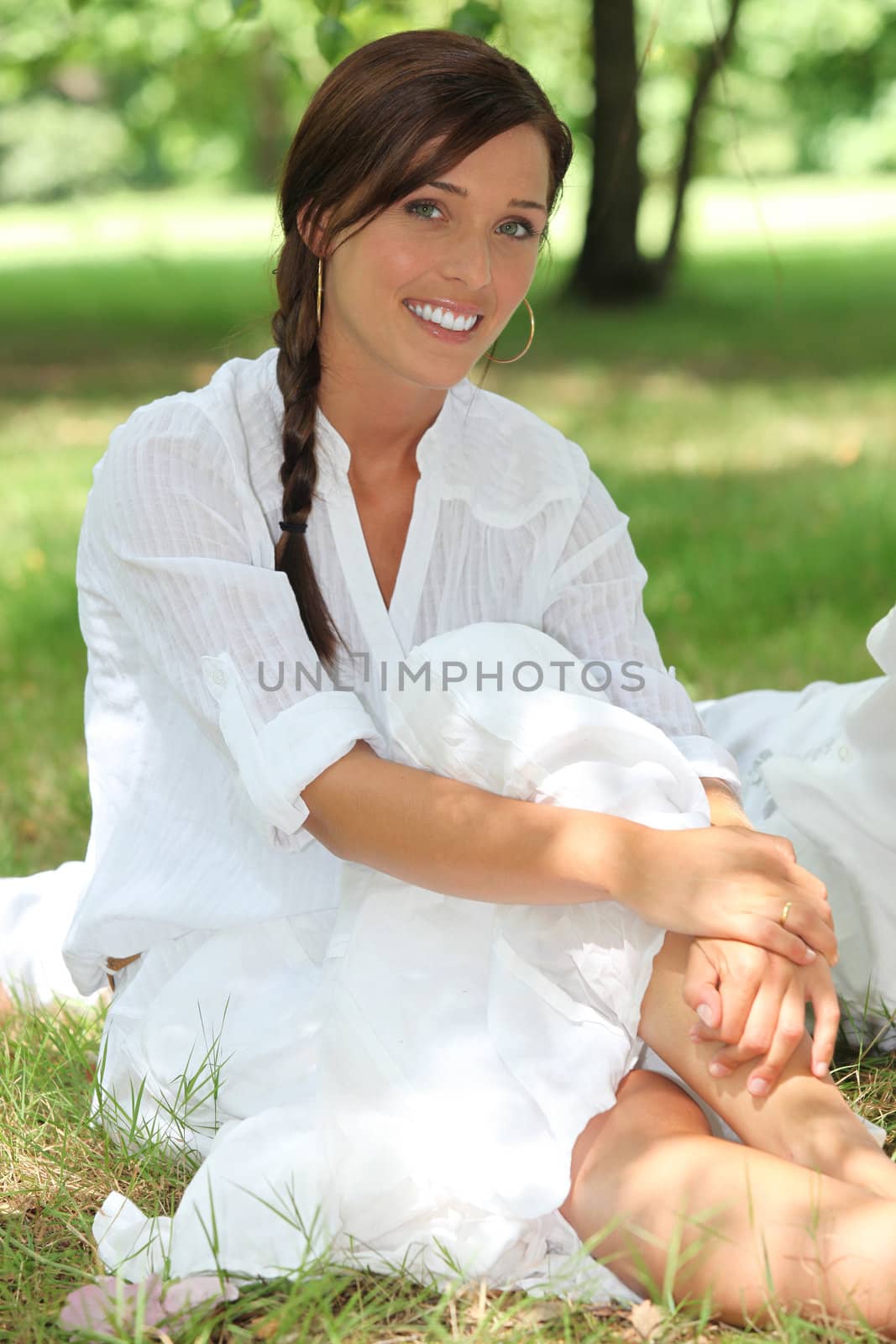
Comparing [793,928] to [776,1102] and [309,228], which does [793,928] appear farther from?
[309,228]

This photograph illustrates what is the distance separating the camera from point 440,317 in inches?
88.6

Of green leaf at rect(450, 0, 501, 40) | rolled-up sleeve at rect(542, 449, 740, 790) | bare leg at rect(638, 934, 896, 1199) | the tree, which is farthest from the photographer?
the tree

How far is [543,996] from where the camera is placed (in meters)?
1.99

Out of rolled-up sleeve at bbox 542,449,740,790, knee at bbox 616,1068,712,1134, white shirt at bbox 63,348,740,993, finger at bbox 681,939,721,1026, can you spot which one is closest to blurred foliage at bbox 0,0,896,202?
white shirt at bbox 63,348,740,993

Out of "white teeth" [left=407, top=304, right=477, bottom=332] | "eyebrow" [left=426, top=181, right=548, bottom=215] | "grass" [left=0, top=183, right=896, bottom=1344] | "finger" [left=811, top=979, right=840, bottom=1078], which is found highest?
"eyebrow" [left=426, top=181, right=548, bottom=215]

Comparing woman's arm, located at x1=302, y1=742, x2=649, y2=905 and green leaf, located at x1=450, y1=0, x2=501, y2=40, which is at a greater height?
green leaf, located at x1=450, y1=0, x2=501, y2=40

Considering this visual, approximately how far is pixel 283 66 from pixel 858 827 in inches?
433

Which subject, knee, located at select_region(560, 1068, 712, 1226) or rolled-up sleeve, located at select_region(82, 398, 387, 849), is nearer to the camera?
knee, located at select_region(560, 1068, 712, 1226)

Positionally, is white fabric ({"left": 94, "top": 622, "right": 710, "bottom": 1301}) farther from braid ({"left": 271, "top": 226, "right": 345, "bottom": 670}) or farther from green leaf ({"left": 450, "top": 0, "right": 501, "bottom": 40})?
green leaf ({"left": 450, "top": 0, "right": 501, "bottom": 40})

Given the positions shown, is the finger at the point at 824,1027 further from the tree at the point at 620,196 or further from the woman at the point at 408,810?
the tree at the point at 620,196

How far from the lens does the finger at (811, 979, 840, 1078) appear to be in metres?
1.92

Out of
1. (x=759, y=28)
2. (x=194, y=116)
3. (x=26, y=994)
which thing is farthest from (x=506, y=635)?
(x=759, y=28)

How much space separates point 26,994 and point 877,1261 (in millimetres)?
1570

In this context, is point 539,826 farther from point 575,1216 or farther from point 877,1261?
point 877,1261
